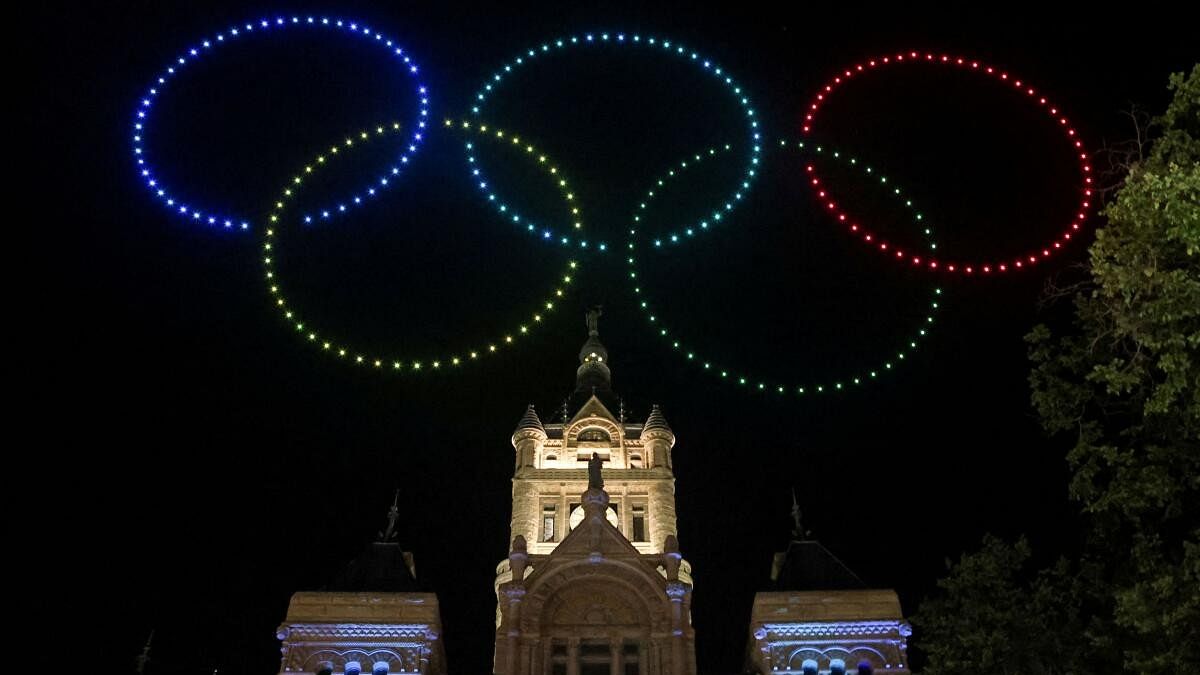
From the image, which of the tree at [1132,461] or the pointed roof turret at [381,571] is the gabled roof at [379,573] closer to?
the pointed roof turret at [381,571]

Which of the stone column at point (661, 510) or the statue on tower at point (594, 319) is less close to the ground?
the statue on tower at point (594, 319)

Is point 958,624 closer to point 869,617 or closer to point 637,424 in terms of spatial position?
point 869,617

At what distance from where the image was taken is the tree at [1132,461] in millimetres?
21922

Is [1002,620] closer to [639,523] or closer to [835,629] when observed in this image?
[835,629]

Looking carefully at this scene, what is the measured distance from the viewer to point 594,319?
66.2 meters

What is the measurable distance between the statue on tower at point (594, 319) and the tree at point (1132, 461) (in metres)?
37.1

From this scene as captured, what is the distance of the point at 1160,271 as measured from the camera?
2262 cm

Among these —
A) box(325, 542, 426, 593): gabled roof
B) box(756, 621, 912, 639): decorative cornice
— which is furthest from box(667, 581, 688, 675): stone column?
box(325, 542, 426, 593): gabled roof

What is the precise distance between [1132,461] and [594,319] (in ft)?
144

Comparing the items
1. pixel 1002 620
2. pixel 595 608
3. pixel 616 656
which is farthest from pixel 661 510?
pixel 1002 620

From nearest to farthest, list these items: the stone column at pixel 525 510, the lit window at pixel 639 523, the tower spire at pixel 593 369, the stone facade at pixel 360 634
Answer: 1. the stone facade at pixel 360 634
2. the stone column at pixel 525 510
3. the lit window at pixel 639 523
4. the tower spire at pixel 593 369

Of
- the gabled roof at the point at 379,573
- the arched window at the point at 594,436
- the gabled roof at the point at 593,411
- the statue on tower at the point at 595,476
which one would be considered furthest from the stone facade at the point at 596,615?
the gabled roof at the point at 593,411

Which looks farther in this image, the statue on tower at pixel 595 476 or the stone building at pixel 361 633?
the statue on tower at pixel 595 476

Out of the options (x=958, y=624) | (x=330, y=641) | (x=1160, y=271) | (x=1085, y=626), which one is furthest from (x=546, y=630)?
(x=1160, y=271)
